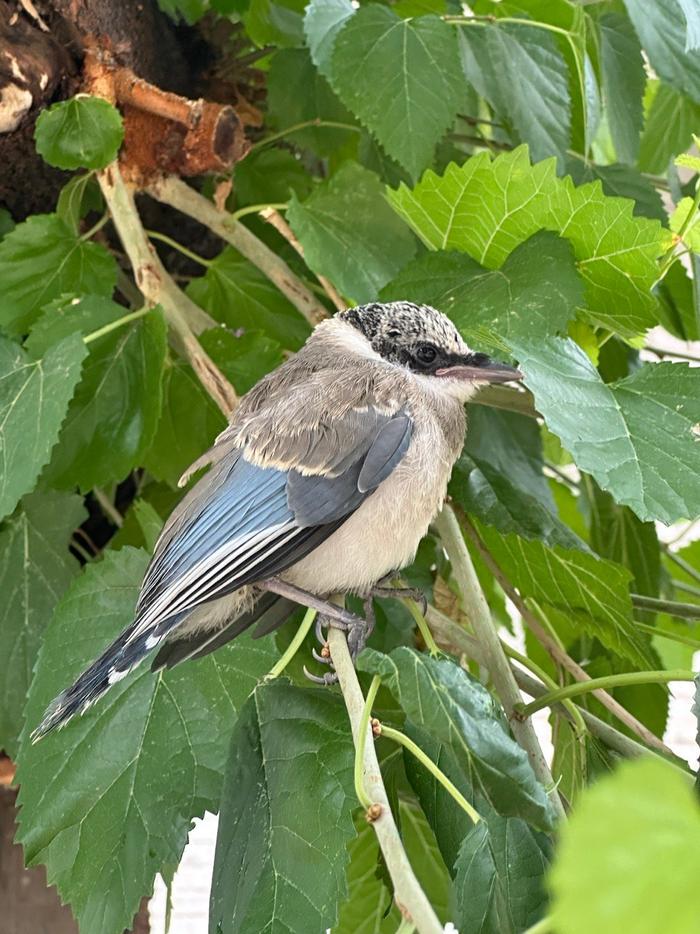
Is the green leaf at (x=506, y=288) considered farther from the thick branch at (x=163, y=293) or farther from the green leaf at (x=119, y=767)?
the green leaf at (x=119, y=767)

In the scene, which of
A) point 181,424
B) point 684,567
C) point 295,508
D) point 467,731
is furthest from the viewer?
point 684,567

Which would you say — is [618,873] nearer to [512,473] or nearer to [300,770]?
[300,770]

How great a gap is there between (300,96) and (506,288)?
359 millimetres

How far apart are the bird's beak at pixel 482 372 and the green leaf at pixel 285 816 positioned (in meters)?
0.26

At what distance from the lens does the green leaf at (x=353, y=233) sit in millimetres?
907

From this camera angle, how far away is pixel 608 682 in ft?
2.19

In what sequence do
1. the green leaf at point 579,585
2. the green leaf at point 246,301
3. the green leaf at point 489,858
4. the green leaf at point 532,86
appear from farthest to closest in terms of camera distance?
1. the green leaf at point 246,301
2. the green leaf at point 532,86
3. the green leaf at point 579,585
4. the green leaf at point 489,858

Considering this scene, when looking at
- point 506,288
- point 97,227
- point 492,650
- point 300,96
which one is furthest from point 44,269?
point 492,650

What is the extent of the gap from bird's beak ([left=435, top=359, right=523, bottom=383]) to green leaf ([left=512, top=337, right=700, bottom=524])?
0.29ft

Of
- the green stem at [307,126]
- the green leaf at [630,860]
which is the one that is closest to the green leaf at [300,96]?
the green stem at [307,126]

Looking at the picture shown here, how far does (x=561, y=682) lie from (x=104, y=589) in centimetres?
36

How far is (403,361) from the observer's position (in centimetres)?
84

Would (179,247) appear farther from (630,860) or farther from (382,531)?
(630,860)

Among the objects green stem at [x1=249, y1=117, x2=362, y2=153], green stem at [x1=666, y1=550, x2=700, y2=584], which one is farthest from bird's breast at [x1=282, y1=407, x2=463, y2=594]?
green stem at [x1=666, y1=550, x2=700, y2=584]
